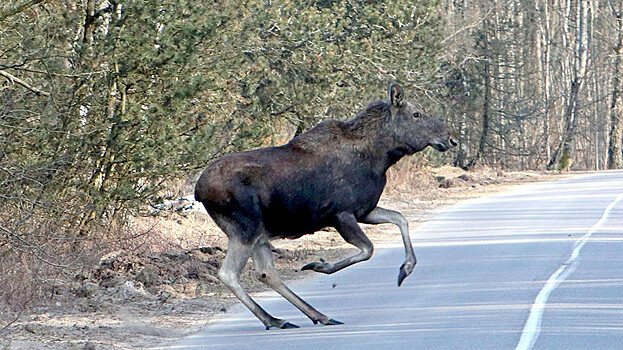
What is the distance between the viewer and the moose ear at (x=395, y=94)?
10305 millimetres

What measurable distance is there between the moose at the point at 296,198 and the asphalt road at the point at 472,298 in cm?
63

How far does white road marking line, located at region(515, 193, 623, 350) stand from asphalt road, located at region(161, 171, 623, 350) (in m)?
0.01

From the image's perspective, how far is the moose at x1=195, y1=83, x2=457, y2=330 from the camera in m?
9.70

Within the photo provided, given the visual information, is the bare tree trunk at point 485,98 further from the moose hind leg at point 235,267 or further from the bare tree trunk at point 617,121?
the moose hind leg at point 235,267

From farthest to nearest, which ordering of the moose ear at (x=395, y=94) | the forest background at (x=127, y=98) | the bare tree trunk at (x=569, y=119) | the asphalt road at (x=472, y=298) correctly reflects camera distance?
the bare tree trunk at (x=569, y=119), the forest background at (x=127, y=98), the moose ear at (x=395, y=94), the asphalt road at (x=472, y=298)

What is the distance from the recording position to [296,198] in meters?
9.72

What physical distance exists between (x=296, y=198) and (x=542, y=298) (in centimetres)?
303

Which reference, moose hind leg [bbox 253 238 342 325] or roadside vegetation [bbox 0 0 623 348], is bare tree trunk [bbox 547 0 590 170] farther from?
moose hind leg [bbox 253 238 342 325]

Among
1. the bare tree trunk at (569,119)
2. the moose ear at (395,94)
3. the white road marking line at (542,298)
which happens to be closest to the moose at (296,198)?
the moose ear at (395,94)

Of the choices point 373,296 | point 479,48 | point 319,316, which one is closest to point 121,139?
point 373,296

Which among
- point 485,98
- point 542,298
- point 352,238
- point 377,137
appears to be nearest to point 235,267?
point 352,238

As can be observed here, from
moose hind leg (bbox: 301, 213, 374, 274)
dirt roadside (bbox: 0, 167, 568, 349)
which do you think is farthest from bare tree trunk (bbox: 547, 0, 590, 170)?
moose hind leg (bbox: 301, 213, 374, 274)

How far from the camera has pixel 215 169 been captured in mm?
9797

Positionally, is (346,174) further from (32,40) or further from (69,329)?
(32,40)
